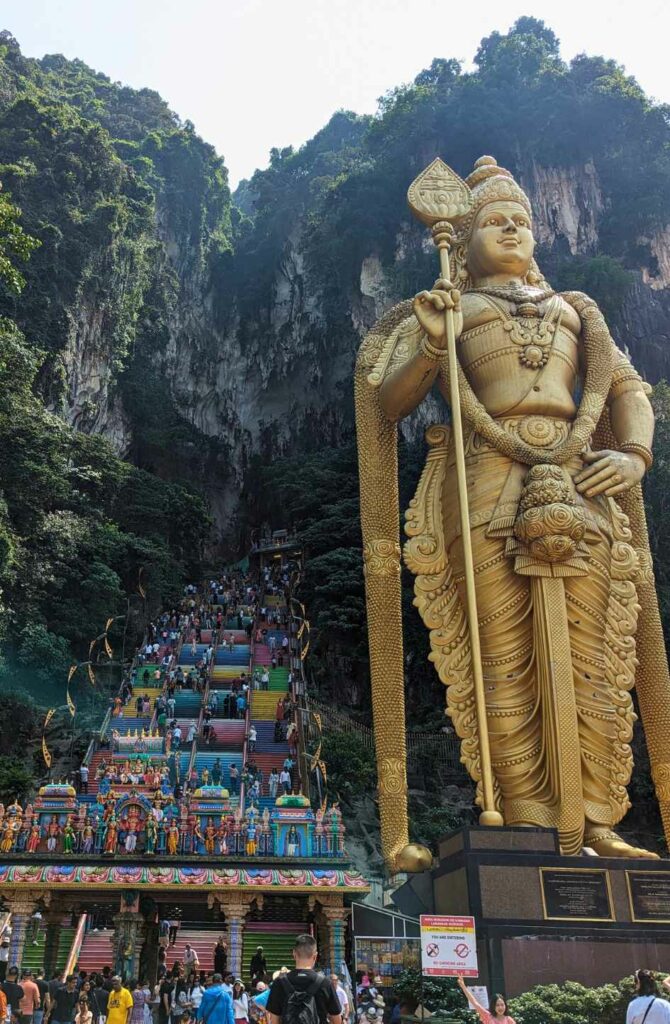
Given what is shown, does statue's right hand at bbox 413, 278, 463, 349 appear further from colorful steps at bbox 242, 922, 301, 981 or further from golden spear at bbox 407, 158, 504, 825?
colorful steps at bbox 242, 922, 301, 981

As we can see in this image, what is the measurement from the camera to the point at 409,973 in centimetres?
577

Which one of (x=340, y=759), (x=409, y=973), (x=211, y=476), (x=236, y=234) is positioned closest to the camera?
(x=409, y=973)

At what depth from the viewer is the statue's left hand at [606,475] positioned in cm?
648

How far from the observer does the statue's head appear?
23.6ft

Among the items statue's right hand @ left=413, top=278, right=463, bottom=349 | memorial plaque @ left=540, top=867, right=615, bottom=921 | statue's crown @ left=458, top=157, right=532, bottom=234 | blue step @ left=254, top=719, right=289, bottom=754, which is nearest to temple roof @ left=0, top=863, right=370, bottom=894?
blue step @ left=254, top=719, right=289, bottom=754

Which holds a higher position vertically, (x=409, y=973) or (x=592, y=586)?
(x=592, y=586)

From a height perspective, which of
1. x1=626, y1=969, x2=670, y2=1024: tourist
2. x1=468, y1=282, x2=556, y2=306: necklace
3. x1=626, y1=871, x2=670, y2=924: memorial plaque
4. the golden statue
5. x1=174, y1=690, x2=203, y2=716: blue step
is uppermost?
x1=174, y1=690, x2=203, y2=716: blue step

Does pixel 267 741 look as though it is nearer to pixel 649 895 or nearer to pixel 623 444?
pixel 623 444

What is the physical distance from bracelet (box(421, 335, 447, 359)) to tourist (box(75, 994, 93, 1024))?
5567 mm

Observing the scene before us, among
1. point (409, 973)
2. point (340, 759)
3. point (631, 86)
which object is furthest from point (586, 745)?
point (631, 86)

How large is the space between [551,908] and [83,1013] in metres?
4.06

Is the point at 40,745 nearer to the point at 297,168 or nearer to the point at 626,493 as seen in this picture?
the point at 626,493

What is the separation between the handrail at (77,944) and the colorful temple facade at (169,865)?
0.08ft

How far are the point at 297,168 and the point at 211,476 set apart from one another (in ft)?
45.7
